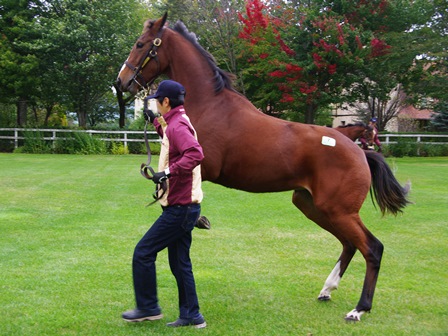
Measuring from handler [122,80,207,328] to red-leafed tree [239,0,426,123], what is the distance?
20.1 metres

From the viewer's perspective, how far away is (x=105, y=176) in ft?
54.8

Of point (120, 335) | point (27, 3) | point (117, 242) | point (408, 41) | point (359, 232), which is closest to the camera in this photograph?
point (120, 335)

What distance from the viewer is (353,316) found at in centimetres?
490

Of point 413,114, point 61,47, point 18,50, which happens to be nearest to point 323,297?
point 61,47

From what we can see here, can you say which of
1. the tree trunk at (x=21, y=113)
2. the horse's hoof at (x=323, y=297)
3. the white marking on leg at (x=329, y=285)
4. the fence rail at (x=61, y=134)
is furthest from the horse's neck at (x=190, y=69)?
the tree trunk at (x=21, y=113)

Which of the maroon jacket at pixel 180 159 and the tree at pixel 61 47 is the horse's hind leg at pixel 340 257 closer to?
the maroon jacket at pixel 180 159

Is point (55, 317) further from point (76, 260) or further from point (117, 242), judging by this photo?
point (117, 242)

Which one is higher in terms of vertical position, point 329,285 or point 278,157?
point 278,157

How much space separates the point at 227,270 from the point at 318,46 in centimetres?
1908

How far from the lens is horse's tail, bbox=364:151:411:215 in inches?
221

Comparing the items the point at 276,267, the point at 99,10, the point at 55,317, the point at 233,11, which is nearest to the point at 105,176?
the point at 276,267

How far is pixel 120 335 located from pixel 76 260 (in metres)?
2.52

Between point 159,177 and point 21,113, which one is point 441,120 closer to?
point 21,113

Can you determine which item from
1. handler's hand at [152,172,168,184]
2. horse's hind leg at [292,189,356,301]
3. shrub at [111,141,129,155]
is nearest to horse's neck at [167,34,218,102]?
handler's hand at [152,172,168,184]
